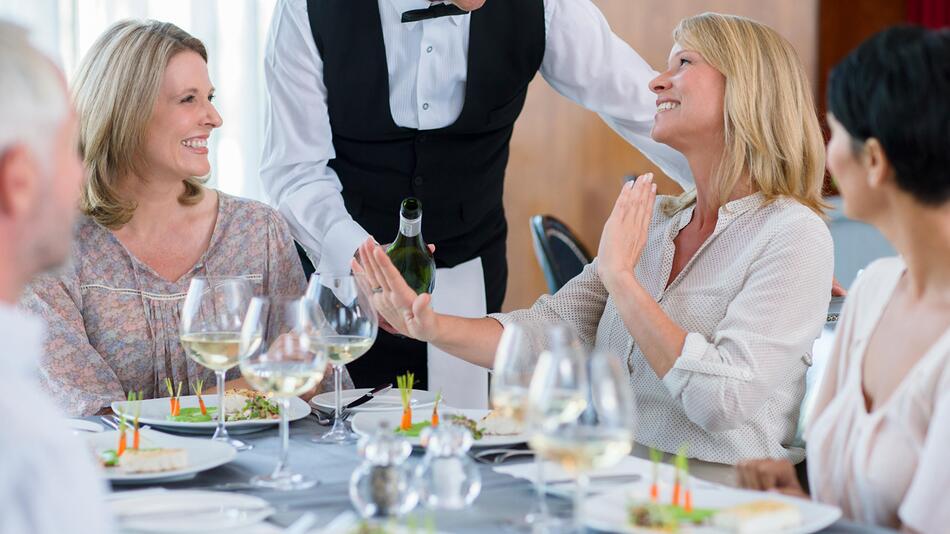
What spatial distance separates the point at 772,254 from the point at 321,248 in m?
1.20

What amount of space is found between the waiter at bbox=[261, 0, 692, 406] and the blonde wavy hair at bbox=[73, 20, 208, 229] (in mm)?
479

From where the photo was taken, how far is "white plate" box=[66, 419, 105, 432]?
179 cm

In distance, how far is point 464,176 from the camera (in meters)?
3.03

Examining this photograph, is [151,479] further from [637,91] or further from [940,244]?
[637,91]

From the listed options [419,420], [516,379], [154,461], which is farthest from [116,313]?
[516,379]

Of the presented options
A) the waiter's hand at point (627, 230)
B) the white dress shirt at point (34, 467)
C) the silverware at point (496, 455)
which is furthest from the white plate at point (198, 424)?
the white dress shirt at point (34, 467)

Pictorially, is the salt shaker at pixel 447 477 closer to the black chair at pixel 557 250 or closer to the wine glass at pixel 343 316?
the wine glass at pixel 343 316

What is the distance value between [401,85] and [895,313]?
1680 millimetres

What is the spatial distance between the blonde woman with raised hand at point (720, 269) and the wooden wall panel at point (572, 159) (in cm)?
340

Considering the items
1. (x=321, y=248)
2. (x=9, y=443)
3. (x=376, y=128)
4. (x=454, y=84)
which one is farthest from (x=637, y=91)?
(x=9, y=443)

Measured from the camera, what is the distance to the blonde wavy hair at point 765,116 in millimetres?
2100

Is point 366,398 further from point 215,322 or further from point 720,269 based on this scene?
point 720,269

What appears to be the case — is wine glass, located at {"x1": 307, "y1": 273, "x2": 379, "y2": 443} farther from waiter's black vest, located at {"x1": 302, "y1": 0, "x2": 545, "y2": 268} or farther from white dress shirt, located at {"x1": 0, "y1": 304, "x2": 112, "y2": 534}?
waiter's black vest, located at {"x1": 302, "y1": 0, "x2": 545, "y2": 268}

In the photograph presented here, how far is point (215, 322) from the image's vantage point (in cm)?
171
